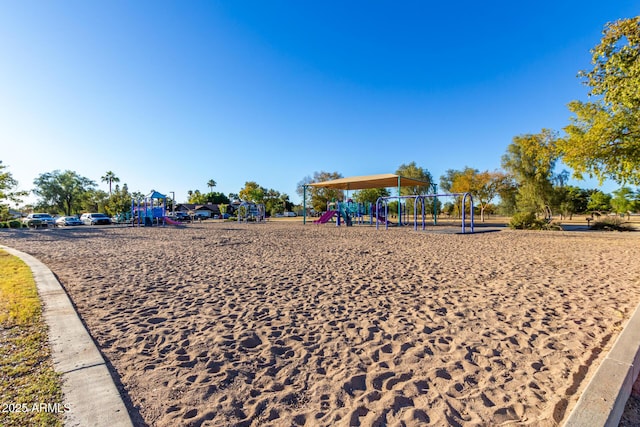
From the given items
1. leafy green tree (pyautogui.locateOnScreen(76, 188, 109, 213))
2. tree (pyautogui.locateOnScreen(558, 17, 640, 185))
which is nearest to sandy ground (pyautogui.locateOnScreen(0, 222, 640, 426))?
tree (pyautogui.locateOnScreen(558, 17, 640, 185))

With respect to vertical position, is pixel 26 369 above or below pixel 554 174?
below

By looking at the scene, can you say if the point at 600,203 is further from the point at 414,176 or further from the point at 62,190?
the point at 62,190

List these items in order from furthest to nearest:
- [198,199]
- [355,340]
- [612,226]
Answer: [198,199] → [612,226] → [355,340]

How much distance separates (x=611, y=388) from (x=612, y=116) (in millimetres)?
15651

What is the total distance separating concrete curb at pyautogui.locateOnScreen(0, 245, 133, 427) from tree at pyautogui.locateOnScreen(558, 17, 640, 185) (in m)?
13.5

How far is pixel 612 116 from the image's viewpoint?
12719 millimetres

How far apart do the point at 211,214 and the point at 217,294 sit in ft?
245

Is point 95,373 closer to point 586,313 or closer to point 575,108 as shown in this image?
point 586,313

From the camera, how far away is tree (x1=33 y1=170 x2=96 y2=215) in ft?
201

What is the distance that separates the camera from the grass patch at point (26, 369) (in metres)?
2.08

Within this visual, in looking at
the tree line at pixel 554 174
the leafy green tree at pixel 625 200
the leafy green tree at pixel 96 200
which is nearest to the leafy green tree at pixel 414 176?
the tree line at pixel 554 174

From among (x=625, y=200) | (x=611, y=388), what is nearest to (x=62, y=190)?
(x=611, y=388)

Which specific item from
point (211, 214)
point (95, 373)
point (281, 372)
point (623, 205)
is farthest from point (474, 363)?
point (211, 214)

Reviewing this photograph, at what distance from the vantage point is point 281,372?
2.81m
